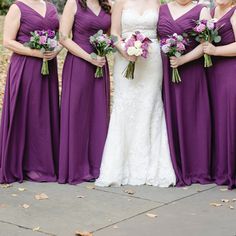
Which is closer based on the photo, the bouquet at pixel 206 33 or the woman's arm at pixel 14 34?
the bouquet at pixel 206 33

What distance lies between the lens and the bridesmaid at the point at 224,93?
740 centimetres

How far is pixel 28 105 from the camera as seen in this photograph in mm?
7758

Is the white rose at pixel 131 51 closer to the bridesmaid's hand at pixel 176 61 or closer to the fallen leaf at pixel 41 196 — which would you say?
the bridesmaid's hand at pixel 176 61

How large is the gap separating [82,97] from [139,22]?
1078 millimetres

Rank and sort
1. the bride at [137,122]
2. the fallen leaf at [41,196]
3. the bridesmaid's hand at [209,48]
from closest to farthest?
the fallen leaf at [41,196], the bridesmaid's hand at [209,48], the bride at [137,122]

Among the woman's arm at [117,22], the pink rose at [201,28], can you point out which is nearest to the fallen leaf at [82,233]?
the woman's arm at [117,22]

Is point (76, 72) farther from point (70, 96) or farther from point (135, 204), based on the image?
point (135, 204)

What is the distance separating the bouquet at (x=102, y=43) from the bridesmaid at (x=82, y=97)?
79 millimetres

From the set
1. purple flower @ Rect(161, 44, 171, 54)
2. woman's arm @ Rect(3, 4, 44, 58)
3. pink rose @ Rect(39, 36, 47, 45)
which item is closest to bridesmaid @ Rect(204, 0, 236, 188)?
purple flower @ Rect(161, 44, 171, 54)

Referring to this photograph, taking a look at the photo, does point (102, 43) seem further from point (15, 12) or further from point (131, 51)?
point (15, 12)

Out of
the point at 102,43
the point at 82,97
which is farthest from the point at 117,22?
the point at 82,97

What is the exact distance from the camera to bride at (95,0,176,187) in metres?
7.57

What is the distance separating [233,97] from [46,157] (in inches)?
89.5

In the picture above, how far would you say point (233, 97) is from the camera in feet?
24.7
